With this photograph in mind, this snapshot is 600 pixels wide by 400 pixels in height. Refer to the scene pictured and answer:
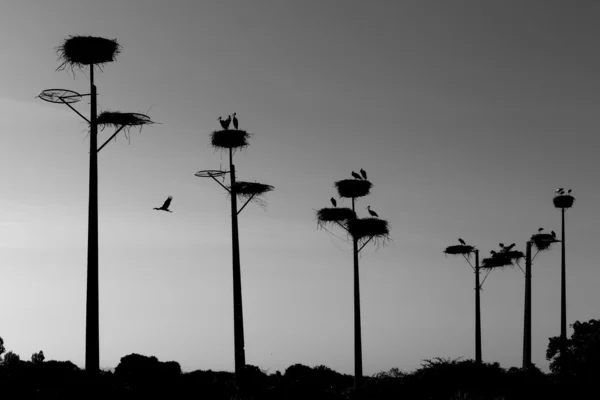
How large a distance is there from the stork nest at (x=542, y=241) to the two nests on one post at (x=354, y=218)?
60.1 feet

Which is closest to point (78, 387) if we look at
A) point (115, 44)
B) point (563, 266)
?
point (115, 44)

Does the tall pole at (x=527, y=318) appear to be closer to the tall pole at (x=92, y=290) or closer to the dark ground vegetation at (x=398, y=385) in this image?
the dark ground vegetation at (x=398, y=385)

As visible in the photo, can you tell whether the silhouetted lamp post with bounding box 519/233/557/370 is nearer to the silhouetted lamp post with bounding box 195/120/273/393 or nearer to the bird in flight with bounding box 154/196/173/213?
the silhouetted lamp post with bounding box 195/120/273/393

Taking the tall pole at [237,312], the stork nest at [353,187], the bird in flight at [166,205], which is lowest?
the tall pole at [237,312]

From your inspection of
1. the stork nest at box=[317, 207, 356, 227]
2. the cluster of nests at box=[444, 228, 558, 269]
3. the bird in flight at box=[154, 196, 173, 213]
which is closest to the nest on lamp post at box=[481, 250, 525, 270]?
the cluster of nests at box=[444, 228, 558, 269]

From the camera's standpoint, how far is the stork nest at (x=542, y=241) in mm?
52156

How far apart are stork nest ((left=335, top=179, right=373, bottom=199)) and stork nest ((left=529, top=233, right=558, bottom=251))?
745 inches

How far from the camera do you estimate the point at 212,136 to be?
111 ft

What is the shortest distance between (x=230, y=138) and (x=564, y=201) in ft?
99.3

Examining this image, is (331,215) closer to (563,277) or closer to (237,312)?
(237,312)

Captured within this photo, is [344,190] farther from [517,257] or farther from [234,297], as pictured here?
[517,257]

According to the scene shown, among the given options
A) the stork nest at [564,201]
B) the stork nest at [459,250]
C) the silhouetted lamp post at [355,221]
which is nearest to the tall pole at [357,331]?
the silhouetted lamp post at [355,221]

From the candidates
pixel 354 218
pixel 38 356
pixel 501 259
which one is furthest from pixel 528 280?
pixel 38 356

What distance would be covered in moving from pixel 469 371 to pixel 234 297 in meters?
9.99
